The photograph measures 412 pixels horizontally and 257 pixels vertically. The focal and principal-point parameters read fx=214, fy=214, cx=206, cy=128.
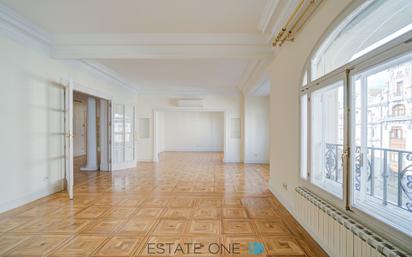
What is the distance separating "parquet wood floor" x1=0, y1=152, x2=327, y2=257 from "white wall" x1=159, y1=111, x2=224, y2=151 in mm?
8448

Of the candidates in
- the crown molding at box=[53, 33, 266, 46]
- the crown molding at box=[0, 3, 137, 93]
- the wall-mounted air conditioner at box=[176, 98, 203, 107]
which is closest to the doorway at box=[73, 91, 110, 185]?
the crown molding at box=[0, 3, 137, 93]

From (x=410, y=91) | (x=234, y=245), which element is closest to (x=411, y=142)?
(x=410, y=91)

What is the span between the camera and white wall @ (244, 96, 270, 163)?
340 inches

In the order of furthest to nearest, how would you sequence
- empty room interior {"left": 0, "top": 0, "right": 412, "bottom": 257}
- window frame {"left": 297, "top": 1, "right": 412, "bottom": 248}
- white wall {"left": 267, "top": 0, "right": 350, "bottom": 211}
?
white wall {"left": 267, "top": 0, "right": 350, "bottom": 211}
empty room interior {"left": 0, "top": 0, "right": 412, "bottom": 257}
window frame {"left": 297, "top": 1, "right": 412, "bottom": 248}

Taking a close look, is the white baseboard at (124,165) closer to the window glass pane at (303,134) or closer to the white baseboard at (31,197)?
the white baseboard at (31,197)

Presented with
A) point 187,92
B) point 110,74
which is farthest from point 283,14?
point 187,92

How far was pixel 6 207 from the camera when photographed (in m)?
3.41

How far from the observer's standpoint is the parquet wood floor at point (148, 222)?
2430 mm

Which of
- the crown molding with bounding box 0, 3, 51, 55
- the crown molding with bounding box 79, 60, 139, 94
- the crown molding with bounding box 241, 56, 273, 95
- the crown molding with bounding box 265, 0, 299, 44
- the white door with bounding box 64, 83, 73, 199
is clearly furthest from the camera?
the crown molding with bounding box 79, 60, 139, 94

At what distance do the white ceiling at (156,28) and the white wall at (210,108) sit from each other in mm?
3335

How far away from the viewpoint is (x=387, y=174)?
1.75 metres

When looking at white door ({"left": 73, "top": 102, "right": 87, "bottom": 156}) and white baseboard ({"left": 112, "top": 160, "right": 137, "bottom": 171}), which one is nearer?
white baseboard ({"left": 112, "top": 160, "right": 137, "bottom": 171})

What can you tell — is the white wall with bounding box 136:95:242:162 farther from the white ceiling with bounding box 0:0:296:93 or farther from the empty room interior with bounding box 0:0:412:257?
the white ceiling with bounding box 0:0:296:93

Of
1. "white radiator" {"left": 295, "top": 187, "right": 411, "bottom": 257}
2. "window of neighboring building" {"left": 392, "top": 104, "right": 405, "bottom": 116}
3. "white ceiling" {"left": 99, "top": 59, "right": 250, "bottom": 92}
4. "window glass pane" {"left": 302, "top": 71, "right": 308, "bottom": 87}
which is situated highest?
"white ceiling" {"left": 99, "top": 59, "right": 250, "bottom": 92}
